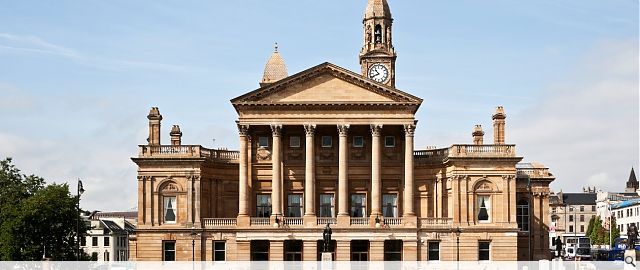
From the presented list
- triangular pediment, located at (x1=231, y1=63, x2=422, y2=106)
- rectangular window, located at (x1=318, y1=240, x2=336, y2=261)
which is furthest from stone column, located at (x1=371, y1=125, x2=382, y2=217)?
rectangular window, located at (x1=318, y1=240, x2=336, y2=261)

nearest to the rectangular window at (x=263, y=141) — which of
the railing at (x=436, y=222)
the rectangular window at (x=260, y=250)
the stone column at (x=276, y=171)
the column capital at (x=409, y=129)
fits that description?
the stone column at (x=276, y=171)

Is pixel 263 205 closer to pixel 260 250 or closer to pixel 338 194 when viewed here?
pixel 260 250

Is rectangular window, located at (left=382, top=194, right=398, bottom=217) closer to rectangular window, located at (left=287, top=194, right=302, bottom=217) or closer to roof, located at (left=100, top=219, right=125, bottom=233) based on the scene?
rectangular window, located at (left=287, top=194, right=302, bottom=217)

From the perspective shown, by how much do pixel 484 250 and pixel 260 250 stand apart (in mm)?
19224

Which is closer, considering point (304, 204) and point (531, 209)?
point (304, 204)

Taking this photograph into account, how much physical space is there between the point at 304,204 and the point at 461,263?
14743 millimetres

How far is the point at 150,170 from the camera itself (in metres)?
98.9

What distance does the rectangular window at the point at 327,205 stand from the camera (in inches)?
4006

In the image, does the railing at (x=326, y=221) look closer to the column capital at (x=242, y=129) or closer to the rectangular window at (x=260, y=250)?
the rectangular window at (x=260, y=250)

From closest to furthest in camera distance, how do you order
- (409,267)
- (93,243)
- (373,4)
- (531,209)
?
1. (409,267)
2. (531,209)
3. (373,4)
4. (93,243)

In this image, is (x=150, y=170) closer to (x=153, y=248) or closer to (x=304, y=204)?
(x=153, y=248)

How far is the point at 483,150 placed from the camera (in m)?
98.8

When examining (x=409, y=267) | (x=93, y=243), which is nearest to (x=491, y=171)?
(x=409, y=267)

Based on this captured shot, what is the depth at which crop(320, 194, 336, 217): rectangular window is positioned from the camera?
334 feet
